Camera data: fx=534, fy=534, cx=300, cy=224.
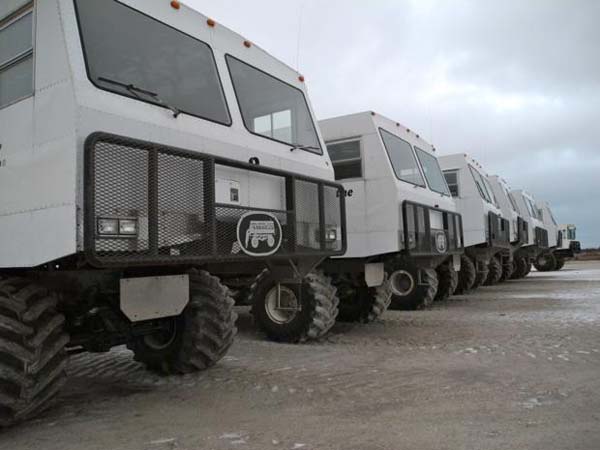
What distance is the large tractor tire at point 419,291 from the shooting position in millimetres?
8406

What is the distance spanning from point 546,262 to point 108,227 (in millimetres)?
24344

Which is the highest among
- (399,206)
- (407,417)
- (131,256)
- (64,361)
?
(399,206)

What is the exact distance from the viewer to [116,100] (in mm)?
3248

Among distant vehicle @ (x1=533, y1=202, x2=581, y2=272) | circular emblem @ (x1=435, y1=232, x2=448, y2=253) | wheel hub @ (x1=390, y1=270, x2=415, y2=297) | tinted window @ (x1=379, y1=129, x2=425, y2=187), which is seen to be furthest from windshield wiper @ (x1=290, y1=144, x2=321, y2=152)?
distant vehicle @ (x1=533, y1=202, x2=581, y2=272)

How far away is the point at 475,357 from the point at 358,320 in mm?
2423

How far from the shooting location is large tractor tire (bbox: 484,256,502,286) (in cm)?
1484

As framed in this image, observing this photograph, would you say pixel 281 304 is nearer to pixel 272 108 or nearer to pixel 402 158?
pixel 272 108

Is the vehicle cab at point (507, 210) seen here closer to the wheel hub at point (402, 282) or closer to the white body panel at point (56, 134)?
the wheel hub at point (402, 282)

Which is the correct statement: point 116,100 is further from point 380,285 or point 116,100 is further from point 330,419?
point 380,285

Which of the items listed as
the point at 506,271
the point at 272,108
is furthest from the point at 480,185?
the point at 272,108

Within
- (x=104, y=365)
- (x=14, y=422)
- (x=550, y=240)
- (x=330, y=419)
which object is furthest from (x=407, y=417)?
(x=550, y=240)

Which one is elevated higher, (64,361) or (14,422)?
(64,361)

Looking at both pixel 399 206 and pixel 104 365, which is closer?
pixel 104 365

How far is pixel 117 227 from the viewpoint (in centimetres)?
293
